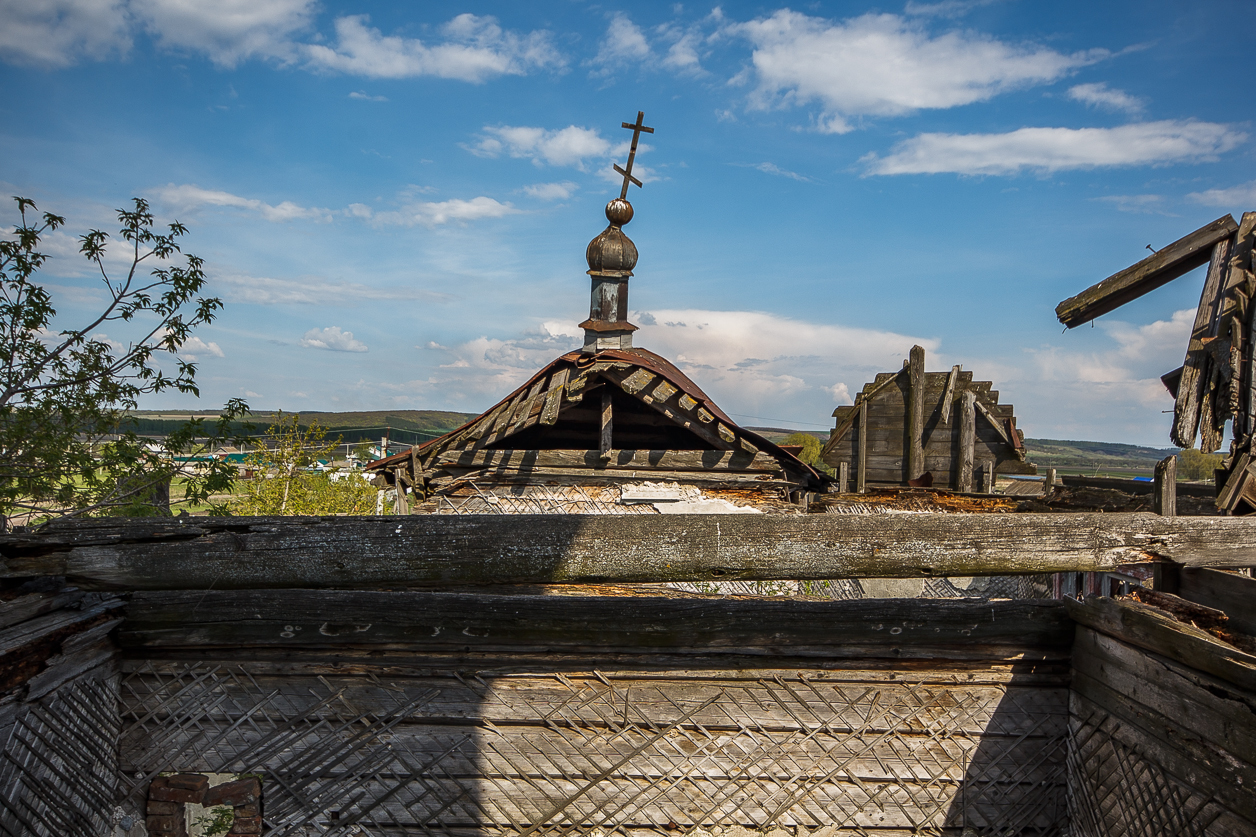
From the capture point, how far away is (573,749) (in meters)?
1.94

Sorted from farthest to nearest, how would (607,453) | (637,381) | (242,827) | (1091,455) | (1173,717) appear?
(1091,455) → (607,453) → (637,381) → (242,827) → (1173,717)

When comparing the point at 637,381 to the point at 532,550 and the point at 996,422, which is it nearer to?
the point at 996,422

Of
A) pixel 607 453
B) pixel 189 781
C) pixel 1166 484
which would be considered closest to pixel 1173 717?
pixel 189 781

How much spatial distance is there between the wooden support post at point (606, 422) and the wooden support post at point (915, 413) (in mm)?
5174

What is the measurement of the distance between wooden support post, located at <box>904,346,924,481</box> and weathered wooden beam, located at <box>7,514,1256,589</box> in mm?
9365

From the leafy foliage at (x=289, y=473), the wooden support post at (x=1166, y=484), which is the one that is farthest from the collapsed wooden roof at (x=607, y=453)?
the leafy foliage at (x=289, y=473)

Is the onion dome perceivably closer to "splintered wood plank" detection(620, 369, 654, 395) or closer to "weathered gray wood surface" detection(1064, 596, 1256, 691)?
"splintered wood plank" detection(620, 369, 654, 395)

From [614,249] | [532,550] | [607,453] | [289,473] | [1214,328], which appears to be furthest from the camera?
[289,473]

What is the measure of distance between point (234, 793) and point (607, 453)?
6319mm

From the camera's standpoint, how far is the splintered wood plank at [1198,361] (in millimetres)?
3771

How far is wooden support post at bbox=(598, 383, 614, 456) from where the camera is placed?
8164 mm

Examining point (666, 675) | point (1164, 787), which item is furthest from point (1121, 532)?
point (666, 675)

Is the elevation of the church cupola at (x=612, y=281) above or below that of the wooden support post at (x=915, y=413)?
above

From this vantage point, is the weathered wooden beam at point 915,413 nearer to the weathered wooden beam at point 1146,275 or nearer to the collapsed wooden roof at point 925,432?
the collapsed wooden roof at point 925,432
